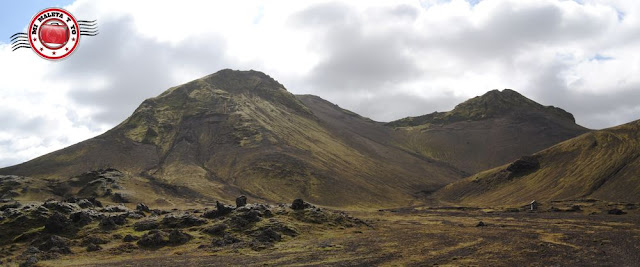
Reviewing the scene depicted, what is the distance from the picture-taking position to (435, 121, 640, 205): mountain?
400 feet

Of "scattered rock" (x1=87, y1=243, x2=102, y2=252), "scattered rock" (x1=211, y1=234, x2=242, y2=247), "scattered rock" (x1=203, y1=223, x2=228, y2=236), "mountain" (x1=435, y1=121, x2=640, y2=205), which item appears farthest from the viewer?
"mountain" (x1=435, y1=121, x2=640, y2=205)

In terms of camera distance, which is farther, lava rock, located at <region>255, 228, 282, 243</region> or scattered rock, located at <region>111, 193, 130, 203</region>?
scattered rock, located at <region>111, 193, 130, 203</region>

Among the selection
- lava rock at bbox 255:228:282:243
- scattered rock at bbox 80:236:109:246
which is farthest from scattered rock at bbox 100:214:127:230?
lava rock at bbox 255:228:282:243

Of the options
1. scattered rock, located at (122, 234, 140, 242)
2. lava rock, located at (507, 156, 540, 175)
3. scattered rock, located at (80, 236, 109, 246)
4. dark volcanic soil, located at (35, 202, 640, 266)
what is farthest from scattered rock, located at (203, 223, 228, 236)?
lava rock, located at (507, 156, 540, 175)

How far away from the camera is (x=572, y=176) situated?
456ft

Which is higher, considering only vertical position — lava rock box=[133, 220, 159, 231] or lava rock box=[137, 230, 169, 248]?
lava rock box=[133, 220, 159, 231]

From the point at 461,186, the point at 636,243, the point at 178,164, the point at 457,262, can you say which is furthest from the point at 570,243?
the point at 178,164

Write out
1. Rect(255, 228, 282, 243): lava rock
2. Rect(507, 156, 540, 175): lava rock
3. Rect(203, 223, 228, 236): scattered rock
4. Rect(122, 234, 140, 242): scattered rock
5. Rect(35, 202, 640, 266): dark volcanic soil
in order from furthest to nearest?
Rect(507, 156, 540, 175): lava rock, Rect(203, 223, 228, 236): scattered rock, Rect(122, 234, 140, 242): scattered rock, Rect(255, 228, 282, 243): lava rock, Rect(35, 202, 640, 266): dark volcanic soil

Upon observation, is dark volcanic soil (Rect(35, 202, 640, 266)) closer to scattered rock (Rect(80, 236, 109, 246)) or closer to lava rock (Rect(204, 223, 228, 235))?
scattered rock (Rect(80, 236, 109, 246))

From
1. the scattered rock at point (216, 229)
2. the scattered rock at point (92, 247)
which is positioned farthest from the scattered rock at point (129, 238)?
the scattered rock at point (216, 229)

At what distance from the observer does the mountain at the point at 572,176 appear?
122m

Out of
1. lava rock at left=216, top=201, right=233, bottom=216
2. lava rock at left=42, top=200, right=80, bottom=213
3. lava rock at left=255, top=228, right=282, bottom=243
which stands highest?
lava rock at left=42, top=200, right=80, bottom=213

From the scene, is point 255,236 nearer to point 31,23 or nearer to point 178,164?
point 31,23

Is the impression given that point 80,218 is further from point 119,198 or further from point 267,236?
point 119,198
